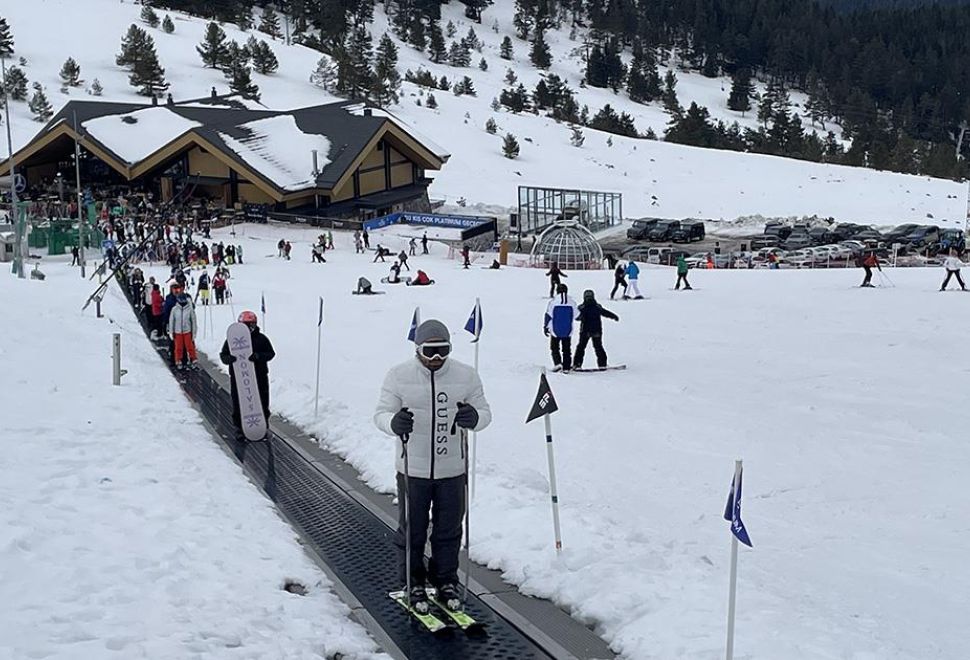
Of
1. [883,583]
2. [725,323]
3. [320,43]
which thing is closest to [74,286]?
[725,323]

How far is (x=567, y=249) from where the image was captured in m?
39.1

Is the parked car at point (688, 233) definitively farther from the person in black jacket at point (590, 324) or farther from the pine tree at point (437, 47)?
the pine tree at point (437, 47)

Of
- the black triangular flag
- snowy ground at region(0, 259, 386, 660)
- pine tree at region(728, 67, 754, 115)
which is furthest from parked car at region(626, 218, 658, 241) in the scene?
pine tree at region(728, 67, 754, 115)

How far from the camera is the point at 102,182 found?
58406mm

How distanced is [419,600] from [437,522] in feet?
1.58

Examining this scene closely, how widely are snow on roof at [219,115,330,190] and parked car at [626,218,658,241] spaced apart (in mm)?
15842

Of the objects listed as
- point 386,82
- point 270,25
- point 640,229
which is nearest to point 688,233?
point 640,229

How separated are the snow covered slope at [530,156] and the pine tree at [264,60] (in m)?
1.01

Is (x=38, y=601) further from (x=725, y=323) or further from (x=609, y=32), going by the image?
(x=609, y=32)

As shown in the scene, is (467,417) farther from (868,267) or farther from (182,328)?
(868,267)

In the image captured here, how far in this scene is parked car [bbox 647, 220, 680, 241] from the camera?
1922 inches

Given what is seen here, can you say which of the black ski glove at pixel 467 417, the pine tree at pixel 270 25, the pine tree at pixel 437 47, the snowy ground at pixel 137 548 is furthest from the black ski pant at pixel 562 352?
the pine tree at pixel 437 47

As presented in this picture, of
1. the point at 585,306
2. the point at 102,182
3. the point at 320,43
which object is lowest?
the point at 585,306

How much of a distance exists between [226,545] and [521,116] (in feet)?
260
